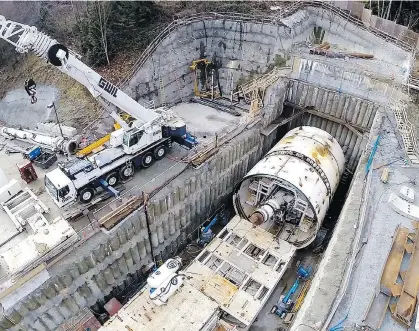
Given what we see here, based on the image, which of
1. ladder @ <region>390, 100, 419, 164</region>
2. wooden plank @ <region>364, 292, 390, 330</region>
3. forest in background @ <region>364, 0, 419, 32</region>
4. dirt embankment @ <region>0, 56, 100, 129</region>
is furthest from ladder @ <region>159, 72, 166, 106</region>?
wooden plank @ <region>364, 292, 390, 330</region>

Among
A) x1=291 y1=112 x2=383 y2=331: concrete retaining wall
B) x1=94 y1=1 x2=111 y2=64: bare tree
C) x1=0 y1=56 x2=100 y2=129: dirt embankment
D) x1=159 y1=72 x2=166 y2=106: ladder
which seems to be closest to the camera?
x1=291 y1=112 x2=383 y2=331: concrete retaining wall

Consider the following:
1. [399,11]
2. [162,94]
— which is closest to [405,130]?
[399,11]

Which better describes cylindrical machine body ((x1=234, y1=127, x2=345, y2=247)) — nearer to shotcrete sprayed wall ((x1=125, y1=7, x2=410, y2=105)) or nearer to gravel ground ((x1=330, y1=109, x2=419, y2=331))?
gravel ground ((x1=330, y1=109, x2=419, y2=331))

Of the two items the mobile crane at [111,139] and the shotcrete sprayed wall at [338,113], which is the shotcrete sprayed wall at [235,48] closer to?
the shotcrete sprayed wall at [338,113]

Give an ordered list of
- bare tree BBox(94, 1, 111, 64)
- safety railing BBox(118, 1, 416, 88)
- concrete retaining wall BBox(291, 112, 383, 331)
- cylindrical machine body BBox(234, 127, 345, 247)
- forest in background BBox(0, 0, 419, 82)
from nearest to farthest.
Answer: concrete retaining wall BBox(291, 112, 383, 331) → cylindrical machine body BBox(234, 127, 345, 247) → bare tree BBox(94, 1, 111, 64) → safety railing BBox(118, 1, 416, 88) → forest in background BBox(0, 0, 419, 82)

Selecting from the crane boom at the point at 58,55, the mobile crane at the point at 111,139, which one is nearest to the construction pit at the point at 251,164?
the mobile crane at the point at 111,139

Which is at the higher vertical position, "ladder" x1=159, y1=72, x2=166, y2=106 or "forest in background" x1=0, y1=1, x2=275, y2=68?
"forest in background" x1=0, y1=1, x2=275, y2=68
